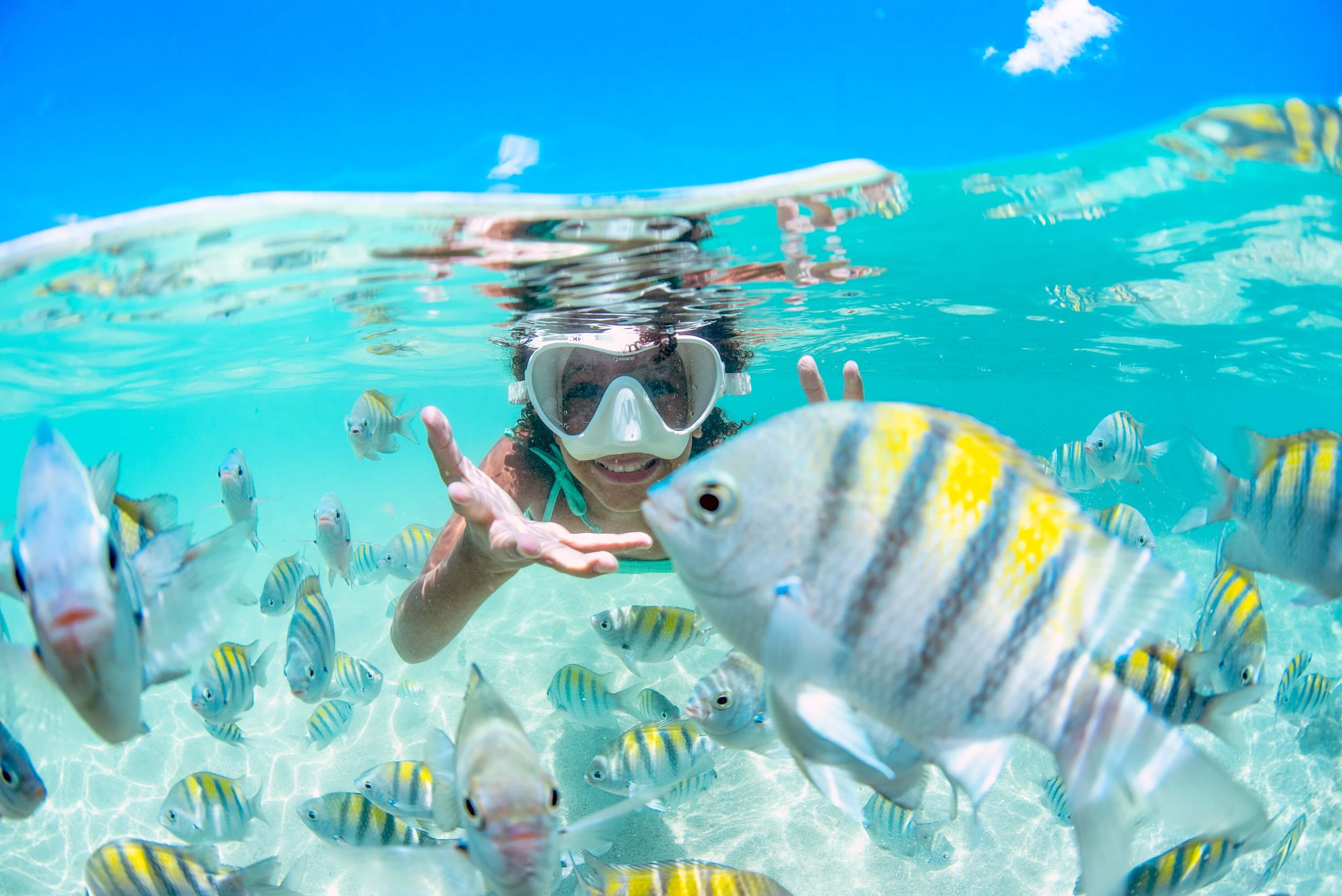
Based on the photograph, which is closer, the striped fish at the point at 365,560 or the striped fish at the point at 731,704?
the striped fish at the point at 731,704

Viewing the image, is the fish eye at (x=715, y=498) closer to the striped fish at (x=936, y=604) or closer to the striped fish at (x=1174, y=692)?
the striped fish at (x=936, y=604)

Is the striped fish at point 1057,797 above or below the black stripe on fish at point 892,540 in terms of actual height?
below

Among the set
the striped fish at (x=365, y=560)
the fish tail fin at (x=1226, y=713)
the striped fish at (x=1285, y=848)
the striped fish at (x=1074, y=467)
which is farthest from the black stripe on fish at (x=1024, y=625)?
the striped fish at (x=365, y=560)

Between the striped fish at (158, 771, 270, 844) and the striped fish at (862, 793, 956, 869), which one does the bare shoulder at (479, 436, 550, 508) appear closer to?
the striped fish at (158, 771, 270, 844)

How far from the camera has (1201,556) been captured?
1759 cm

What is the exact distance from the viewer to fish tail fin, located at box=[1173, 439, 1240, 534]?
287 centimetres

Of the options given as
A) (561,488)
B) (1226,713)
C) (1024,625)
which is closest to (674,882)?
(1226,713)

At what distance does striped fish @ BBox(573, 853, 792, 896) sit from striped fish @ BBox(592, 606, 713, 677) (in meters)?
1.63

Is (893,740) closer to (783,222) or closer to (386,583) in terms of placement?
(783,222)

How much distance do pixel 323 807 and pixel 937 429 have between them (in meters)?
4.47

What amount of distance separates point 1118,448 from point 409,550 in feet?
21.5

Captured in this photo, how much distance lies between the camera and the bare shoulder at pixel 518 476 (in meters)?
6.06

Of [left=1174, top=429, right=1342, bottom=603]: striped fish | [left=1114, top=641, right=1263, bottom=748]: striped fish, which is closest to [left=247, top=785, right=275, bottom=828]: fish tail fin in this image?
[left=1114, top=641, right=1263, bottom=748]: striped fish

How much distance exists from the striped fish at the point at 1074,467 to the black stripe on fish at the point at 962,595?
18.8 feet
